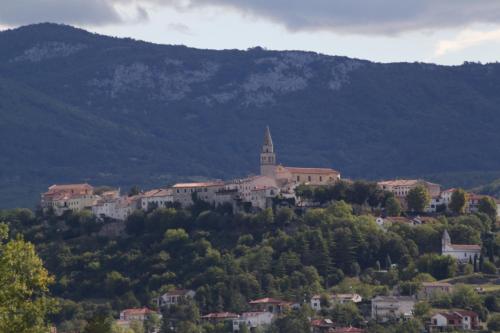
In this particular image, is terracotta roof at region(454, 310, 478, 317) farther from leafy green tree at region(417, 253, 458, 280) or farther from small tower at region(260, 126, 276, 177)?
small tower at region(260, 126, 276, 177)

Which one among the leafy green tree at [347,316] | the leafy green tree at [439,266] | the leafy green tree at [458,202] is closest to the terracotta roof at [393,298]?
the leafy green tree at [347,316]

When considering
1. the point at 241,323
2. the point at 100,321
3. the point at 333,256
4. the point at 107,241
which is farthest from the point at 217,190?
the point at 100,321

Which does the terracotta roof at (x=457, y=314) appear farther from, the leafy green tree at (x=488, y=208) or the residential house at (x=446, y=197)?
the residential house at (x=446, y=197)

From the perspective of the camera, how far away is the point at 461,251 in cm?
12500

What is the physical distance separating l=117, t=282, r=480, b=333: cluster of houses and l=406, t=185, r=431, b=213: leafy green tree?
21.3 m

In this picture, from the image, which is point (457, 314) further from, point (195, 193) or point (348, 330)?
point (195, 193)

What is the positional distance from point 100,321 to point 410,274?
6896 cm

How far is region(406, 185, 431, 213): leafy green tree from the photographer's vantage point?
456 feet

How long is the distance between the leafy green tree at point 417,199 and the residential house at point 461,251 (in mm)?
12610

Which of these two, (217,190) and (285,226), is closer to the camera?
(285,226)

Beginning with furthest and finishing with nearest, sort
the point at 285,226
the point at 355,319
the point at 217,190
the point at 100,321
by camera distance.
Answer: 1. the point at 217,190
2. the point at 285,226
3. the point at 355,319
4. the point at 100,321

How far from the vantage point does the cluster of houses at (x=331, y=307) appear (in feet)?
352

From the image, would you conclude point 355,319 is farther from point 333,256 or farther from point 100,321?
point 100,321

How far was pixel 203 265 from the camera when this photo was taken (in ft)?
416
